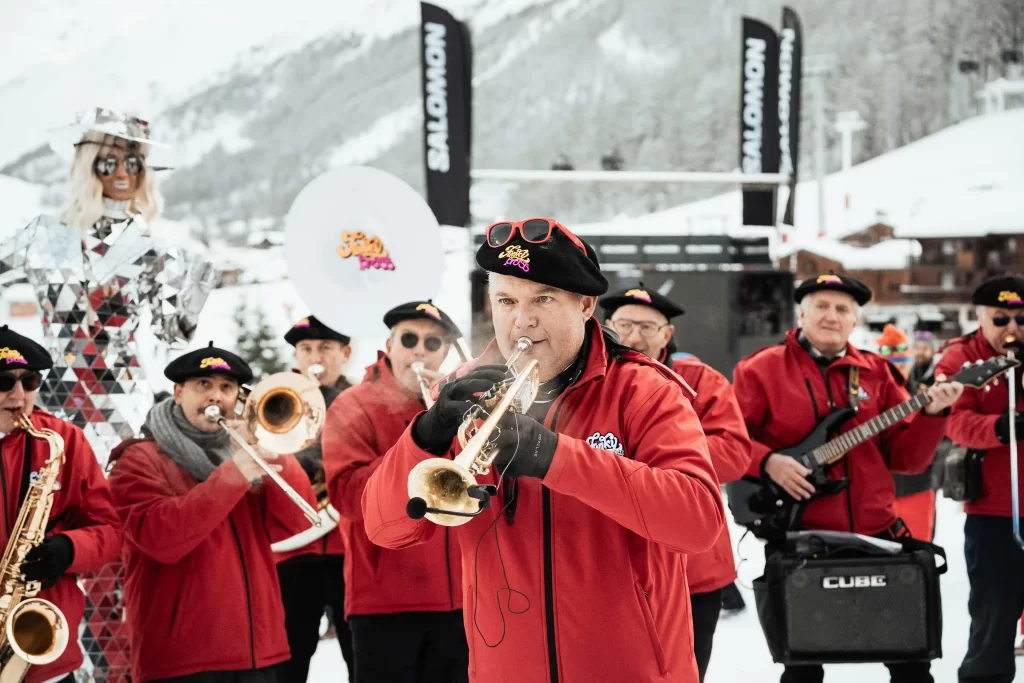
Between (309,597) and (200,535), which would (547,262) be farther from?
(309,597)

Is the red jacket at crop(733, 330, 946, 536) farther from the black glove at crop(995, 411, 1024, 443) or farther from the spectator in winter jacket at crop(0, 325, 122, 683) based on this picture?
the spectator in winter jacket at crop(0, 325, 122, 683)

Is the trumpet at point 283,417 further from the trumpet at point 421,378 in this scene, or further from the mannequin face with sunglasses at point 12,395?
the mannequin face with sunglasses at point 12,395

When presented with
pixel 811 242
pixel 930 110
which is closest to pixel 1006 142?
pixel 930 110

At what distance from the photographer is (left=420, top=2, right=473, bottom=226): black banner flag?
35.1 ft

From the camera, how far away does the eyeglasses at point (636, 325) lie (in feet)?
13.6

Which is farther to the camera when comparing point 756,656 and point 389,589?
point 756,656

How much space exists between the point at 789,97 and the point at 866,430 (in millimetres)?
9772

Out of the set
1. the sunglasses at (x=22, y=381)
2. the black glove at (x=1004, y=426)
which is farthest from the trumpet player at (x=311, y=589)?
the black glove at (x=1004, y=426)

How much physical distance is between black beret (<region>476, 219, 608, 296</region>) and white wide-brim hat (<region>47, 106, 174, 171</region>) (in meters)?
2.26

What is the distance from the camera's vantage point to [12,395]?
309 centimetres

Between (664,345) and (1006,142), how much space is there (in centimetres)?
4491

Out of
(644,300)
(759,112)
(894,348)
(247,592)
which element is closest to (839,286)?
(644,300)

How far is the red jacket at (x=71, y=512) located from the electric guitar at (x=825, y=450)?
2392mm

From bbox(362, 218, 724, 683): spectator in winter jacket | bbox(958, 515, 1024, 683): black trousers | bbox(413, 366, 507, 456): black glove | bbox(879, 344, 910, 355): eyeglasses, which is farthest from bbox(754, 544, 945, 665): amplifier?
bbox(879, 344, 910, 355): eyeglasses
